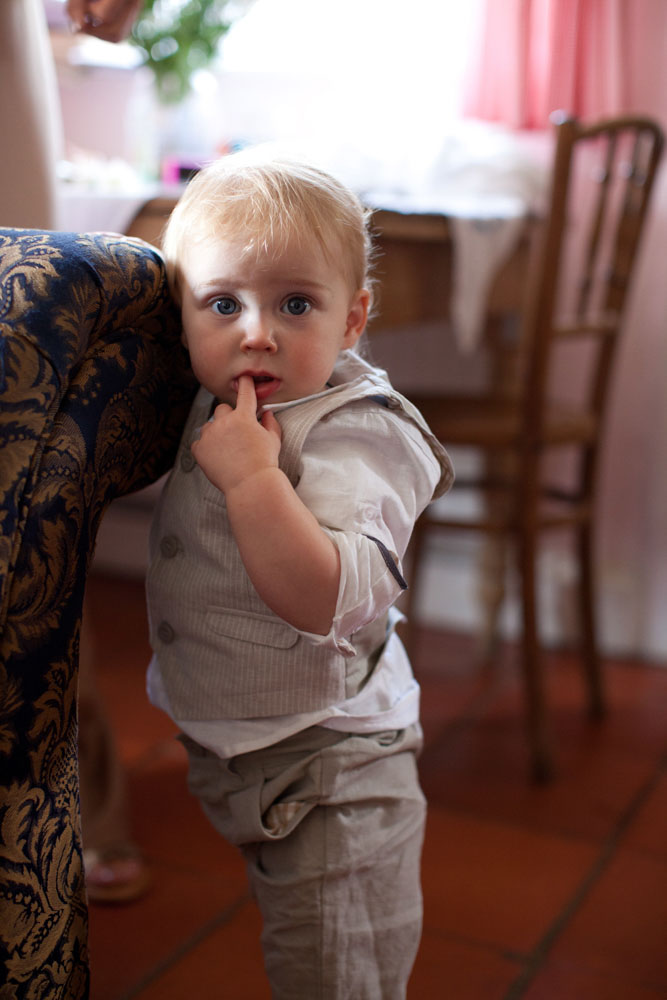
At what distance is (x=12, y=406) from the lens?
26.6 inches

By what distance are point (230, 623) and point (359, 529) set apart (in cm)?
15

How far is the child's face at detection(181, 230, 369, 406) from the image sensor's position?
2.45 ft

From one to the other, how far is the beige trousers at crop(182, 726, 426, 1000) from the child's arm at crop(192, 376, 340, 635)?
171 millimetres

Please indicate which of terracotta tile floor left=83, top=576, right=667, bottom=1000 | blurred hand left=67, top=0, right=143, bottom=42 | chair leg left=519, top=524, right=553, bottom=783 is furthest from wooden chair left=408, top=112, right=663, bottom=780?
blurred hand left=67, top=0, right=143, bottom=42

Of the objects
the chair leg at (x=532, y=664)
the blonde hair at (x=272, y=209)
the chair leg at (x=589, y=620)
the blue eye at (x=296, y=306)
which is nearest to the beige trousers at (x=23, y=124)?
the blonde hair at (x=272, y=209)

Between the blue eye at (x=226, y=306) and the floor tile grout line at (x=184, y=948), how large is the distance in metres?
0.83

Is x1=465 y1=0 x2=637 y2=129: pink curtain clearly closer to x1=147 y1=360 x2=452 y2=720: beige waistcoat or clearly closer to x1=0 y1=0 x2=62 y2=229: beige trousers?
x1=0 y1=0 x2=62 y2=229: beige trousers

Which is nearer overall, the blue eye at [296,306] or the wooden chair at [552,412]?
the blue eye at [296,306]

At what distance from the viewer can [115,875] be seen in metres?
1.40

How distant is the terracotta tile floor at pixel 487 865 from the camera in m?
1.25

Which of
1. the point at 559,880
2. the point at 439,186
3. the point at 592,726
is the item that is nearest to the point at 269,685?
the point at 559,880

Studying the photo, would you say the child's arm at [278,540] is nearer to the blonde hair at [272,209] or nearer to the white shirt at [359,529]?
the white shirt at [359,529]

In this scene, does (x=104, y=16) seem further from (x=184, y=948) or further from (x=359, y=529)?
(x=184, y=948)

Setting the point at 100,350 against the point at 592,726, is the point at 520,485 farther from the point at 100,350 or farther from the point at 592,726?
→ the point at 100,350
